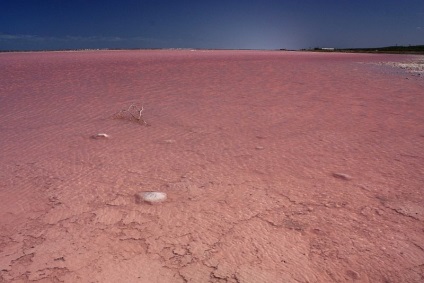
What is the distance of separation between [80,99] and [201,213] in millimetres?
5173

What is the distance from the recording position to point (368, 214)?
89.5 inches

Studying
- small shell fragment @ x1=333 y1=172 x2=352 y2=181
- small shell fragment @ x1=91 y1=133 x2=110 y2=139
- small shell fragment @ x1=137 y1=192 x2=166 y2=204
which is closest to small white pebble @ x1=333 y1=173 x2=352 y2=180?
small shell fragment @ x1=333 y1=172 x2=352 y2=181

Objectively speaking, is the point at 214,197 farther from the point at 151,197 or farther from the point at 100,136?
the point at 100,136

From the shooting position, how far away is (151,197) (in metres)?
2.49

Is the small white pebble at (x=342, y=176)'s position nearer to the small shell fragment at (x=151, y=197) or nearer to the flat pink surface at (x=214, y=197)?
the flat pink surface at (x=214, y=197)

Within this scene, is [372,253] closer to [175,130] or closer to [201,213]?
[201,213]

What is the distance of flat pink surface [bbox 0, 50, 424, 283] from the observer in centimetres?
180

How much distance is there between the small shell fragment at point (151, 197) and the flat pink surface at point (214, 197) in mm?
53

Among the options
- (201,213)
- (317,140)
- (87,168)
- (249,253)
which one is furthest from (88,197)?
(317,140)

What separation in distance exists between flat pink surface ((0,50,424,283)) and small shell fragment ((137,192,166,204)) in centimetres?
5

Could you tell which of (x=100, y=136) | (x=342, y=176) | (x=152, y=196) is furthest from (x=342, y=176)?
(x=100, y=136)

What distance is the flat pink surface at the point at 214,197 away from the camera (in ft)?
5.91

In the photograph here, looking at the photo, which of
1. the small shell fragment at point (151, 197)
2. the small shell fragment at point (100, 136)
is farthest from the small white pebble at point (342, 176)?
the small shell fragment at point (100, 136)

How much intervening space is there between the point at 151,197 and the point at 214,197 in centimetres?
48
